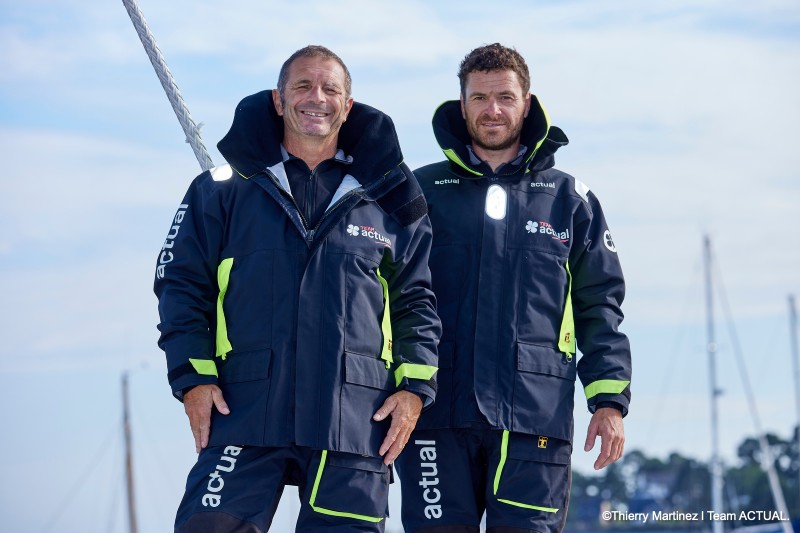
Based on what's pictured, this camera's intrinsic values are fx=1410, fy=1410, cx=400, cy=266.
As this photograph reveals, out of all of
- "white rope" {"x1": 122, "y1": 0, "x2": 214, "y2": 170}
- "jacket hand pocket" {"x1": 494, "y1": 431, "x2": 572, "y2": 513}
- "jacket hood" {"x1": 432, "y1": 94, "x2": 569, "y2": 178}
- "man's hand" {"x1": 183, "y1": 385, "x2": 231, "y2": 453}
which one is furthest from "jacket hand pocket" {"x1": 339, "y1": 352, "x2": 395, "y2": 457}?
"white rope" {"x1": 122, "y1": 0, "x2": 214, "y2": 170}

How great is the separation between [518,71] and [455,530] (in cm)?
197

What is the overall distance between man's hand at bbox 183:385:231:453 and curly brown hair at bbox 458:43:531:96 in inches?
74.9

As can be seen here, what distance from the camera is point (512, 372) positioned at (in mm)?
5656

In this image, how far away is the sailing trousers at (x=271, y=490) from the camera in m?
4.96

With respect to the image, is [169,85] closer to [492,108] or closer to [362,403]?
[492,108]

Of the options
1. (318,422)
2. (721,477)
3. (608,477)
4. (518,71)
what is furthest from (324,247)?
(608,477)

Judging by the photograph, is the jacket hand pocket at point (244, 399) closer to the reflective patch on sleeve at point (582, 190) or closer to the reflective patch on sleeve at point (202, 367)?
the reflective patch on sleeve at point (202, 367)

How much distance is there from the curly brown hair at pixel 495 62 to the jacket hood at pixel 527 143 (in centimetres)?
11

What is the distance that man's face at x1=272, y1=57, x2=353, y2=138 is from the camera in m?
5.33

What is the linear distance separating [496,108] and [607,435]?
1.45 meters

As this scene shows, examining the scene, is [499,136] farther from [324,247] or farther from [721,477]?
[721,477]

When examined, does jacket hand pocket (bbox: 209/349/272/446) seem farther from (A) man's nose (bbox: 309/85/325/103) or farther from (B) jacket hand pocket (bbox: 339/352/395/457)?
(A) man's nose (bbox: 309/85/325/103)

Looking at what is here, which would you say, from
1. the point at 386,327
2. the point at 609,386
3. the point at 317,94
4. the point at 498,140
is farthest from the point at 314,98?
the point at 609,386

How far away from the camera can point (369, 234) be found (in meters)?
→ 5.28
